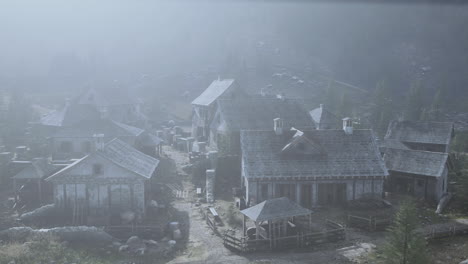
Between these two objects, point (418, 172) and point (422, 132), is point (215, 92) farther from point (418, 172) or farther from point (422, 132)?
point (418, 172)

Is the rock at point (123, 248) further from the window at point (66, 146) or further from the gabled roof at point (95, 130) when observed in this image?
the window at point (66, 146)

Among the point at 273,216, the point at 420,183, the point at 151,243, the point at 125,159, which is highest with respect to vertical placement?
the point at 125,159

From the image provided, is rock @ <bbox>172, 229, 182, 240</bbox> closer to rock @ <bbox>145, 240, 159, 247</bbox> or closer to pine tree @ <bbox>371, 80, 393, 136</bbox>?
rock @ <bbox>145, 240, 159, 247</bbox>

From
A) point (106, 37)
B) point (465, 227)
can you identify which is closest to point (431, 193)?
point (465, 227)

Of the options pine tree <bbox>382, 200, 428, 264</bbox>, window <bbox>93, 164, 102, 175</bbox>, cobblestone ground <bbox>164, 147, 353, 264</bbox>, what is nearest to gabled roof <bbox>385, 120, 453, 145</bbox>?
cobblestone ground <bbox>164, 147, 353, 264</bbox>

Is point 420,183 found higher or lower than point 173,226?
higher

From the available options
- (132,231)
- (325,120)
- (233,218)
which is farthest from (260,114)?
(132,231)
